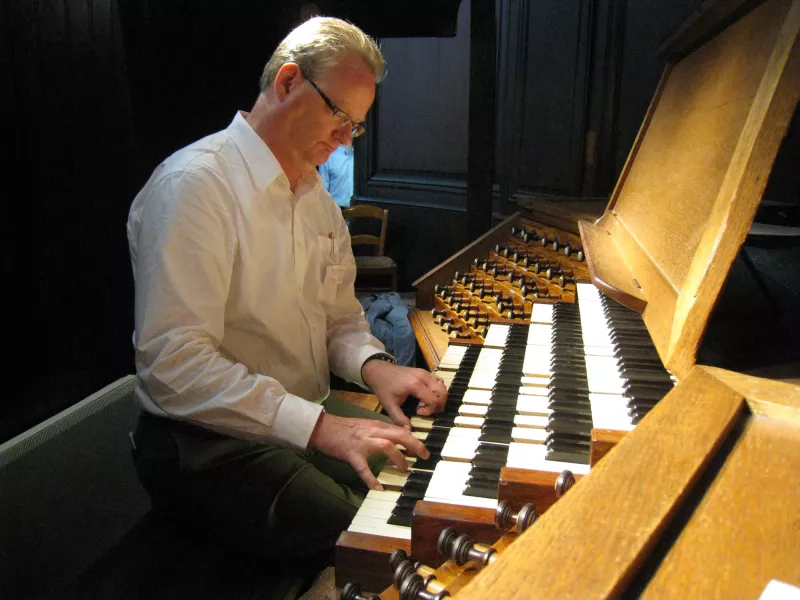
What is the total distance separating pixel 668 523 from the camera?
0.67 m

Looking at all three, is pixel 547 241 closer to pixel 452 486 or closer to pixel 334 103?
pixel 334 103

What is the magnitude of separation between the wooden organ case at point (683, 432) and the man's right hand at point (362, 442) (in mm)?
285

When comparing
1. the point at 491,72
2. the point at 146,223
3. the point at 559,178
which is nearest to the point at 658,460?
the point at 146,223

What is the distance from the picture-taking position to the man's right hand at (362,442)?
135 centimetres

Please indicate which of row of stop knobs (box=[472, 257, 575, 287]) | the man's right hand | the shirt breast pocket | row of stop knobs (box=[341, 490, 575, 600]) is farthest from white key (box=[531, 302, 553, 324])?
row of stop knobs (box=[341, 490, 575, 600])

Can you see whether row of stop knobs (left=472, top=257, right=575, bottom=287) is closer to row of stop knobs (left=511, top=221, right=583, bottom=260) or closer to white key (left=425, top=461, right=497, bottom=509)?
row of stop knobs (left=511, top=221, right=583, bottom=260)

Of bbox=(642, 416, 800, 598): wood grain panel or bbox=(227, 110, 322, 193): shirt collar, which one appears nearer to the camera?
bbox=(642, 416, 800, 598): wood grain panel

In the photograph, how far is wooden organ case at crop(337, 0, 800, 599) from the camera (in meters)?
0.61

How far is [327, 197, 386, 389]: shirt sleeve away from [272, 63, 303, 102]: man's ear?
0.47m

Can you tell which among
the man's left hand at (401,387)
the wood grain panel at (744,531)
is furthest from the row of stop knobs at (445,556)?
the man's left hand at (401,387)

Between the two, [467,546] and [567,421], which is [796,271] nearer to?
[567,421]

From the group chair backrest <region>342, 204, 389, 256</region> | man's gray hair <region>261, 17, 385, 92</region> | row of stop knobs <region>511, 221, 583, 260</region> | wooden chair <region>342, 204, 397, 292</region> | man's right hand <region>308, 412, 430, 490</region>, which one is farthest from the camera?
chair backrest <region>342, 204, 389, 256</region>

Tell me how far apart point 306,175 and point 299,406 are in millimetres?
754

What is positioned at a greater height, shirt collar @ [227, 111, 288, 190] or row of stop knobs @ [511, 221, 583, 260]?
shirt collar @ [227, 111, 288, 190]
